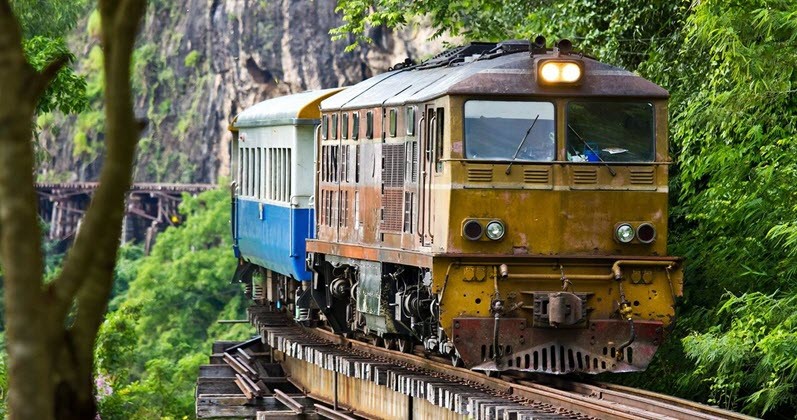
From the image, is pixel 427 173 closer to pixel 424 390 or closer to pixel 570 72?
pixel 570 72

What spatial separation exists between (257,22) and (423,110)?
A: 182ft

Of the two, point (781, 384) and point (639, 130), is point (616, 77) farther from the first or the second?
point (781, 384)

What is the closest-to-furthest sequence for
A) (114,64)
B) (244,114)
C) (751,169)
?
(114,64), (751,169), (244,114)

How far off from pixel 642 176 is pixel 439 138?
6.09ft

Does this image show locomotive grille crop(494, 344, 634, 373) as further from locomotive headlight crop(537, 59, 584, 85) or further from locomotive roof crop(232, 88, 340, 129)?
locomotive roof crop(232, 88, 340, 129)

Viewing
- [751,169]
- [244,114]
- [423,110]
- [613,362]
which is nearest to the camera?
[613,362]

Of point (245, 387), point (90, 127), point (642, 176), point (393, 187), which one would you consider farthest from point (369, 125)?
point (90, 127)

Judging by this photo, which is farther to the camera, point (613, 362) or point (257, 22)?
point (257, 22)

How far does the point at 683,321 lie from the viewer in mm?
16141

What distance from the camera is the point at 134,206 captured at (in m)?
82.2

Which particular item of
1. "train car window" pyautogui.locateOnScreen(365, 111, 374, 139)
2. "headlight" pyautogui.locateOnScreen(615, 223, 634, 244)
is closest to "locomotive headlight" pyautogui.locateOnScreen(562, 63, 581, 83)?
"headlight" pyautogui.locateOnScreen(615, 223, 634, 244)

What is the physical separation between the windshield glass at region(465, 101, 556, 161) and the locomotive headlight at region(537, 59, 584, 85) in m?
0.22

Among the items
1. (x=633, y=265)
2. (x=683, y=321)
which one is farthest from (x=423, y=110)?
(x=683, y=321)

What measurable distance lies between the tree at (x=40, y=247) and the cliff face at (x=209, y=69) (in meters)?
48.6
